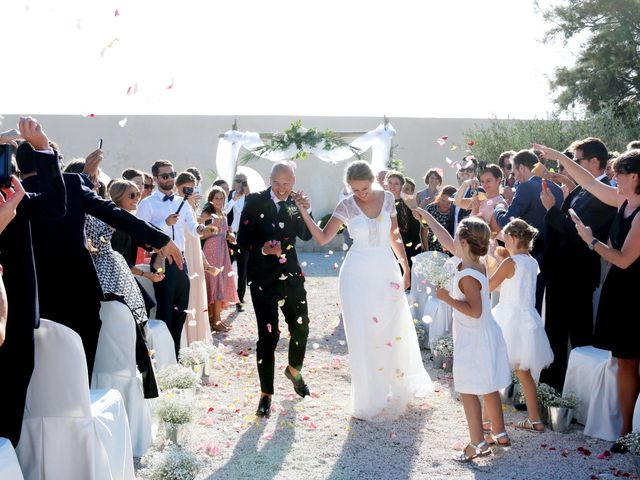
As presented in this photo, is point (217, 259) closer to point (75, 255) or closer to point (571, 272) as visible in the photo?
point (571, 272)

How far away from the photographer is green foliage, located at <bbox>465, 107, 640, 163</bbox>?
20.0 meters

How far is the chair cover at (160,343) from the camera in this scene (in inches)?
254

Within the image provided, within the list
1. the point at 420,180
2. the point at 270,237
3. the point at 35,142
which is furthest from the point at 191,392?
the point at 420,180

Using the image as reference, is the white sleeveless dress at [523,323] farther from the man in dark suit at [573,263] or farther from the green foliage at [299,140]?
the green foliage at [299,140]

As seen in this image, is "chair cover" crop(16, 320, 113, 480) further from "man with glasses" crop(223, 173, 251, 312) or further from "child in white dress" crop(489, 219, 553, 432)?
"man with glasses" crop(223, 173, 251, 312)

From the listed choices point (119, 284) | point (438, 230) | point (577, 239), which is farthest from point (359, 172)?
point (119, 284)

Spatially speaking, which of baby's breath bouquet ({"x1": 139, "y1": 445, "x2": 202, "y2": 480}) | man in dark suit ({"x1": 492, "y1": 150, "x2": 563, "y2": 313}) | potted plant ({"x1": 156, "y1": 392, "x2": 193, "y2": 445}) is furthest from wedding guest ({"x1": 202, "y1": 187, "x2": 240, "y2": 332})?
baby's breath bouquet ({"x1": 139, "y1": 445, "x2": 202, "y2": 480})

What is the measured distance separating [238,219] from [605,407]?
8.59 m

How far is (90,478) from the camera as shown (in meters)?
4.02

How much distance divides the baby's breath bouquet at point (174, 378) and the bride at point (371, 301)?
4.22 ft

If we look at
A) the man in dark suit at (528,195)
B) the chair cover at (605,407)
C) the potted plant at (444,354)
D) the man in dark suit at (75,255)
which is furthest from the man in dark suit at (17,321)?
the potted plant at (444,354)

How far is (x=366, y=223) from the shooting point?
20.7 ft

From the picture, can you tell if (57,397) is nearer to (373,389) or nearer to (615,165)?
(373,389)

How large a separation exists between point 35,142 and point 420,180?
20460mm
